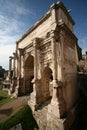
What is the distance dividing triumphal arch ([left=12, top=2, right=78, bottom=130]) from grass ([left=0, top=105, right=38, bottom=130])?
0.78 metres

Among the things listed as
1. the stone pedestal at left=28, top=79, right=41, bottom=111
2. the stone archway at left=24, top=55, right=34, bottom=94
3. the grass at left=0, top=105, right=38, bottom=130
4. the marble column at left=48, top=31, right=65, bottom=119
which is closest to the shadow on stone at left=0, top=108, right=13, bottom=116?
the grass at left=0, top=105, right=38, bottom=130

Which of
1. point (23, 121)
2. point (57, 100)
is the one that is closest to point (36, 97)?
point (23, 121)

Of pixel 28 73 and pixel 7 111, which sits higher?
pixel 28 73

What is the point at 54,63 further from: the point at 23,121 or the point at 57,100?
the point at 23,121

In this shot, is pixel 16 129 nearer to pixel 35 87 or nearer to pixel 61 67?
pixel 35 87

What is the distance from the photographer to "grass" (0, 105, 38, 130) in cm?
742

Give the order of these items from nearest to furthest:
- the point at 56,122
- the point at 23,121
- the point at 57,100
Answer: the point at 56,122, the point at 57,100, the point at 23,121

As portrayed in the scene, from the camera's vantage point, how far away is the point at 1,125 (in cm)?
759

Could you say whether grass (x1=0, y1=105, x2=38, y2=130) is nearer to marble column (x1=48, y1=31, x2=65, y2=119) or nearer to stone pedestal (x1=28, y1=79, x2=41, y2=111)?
stone pedestal (x1=28, y1=79, x2=41, y2=111)

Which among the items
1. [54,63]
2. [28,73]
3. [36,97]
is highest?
[54,63]

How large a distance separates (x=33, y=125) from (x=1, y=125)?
2312 millimetres

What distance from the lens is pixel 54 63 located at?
7477 millimetres

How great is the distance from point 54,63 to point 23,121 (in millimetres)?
4876

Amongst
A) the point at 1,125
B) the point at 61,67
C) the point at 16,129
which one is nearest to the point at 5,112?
the point at 1,125
